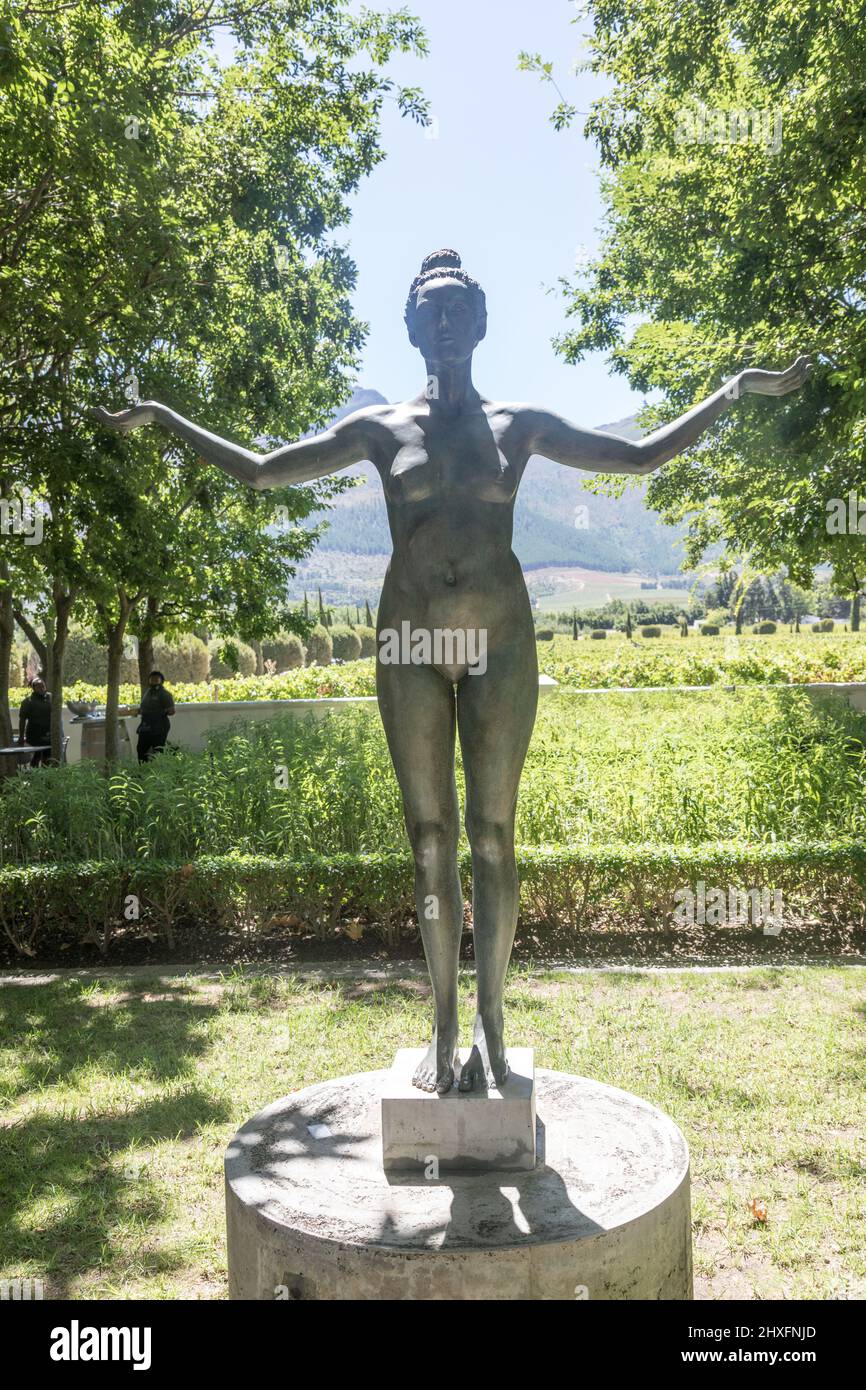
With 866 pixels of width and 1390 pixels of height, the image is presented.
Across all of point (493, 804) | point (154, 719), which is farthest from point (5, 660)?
point (493, 804)

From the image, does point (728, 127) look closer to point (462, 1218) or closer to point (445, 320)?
point (445, 320)

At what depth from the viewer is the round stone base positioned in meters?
2.81


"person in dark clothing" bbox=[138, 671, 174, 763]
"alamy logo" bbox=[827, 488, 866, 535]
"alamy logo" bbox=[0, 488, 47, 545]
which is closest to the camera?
"alamy logo" bbox=[0, 488, 47, 545]

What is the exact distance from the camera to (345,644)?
4291 cm

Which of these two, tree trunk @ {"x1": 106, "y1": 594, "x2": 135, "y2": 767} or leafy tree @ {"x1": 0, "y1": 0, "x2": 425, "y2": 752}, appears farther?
tree trunk @ {"x1": 106, "y1": 594, "x2": 135, "y2": 767}

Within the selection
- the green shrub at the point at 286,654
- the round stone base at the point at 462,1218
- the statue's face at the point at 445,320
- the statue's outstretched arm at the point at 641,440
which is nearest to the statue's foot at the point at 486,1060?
the round stone base at the point at 462,1218

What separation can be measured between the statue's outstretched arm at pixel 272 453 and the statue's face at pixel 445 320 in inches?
11.6

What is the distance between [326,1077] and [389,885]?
2.42 metres

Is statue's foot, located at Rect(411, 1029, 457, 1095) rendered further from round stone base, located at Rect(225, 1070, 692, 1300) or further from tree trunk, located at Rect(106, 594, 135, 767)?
tree trunk, located at Rect(106, 594, 135, 767)

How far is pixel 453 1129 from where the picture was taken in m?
3.34

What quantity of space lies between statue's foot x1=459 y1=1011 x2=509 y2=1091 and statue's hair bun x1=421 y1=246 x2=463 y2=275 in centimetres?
243

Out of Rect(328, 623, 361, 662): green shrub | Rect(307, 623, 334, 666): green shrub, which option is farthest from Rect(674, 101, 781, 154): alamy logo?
Rect(328, 623, 361, 662): green shrub
